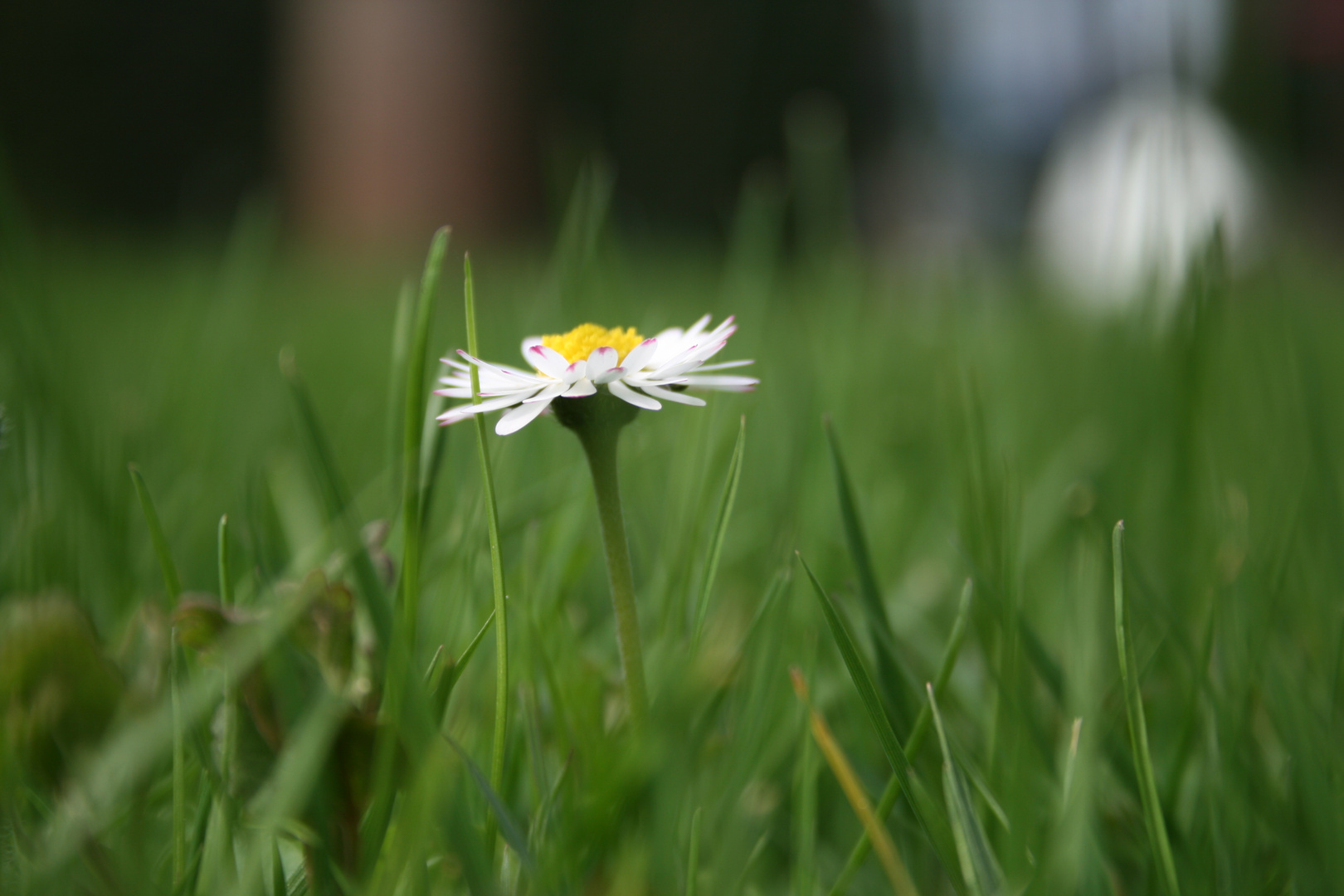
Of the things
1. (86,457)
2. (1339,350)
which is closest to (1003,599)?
(86,457)

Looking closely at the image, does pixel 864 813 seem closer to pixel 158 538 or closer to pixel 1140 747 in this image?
pixel 1140 747

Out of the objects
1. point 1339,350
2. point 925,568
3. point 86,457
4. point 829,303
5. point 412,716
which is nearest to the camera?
point 412,716

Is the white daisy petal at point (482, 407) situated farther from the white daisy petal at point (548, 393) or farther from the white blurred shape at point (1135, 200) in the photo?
the white blurred shape at point (1135, 200)

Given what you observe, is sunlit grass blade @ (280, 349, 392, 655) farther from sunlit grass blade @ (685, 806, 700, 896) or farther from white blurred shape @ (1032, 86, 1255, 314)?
white blurred shape @ (1032, 86, 1255, 314)

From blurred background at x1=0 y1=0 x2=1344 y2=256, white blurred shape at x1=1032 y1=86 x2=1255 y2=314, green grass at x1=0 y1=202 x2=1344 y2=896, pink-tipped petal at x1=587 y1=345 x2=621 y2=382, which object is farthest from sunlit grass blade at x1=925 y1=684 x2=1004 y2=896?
blurred background at x1=0 y1=0 x2=1344 y2=256

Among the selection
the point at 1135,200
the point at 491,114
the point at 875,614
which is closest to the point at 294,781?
the point at 875,614

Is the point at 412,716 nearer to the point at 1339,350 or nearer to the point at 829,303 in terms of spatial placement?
the point at 829,303

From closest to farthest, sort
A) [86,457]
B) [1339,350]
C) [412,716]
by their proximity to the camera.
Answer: [412,716]
[86,457]
[1339,350]

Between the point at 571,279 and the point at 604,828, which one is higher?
the point at 571,279
